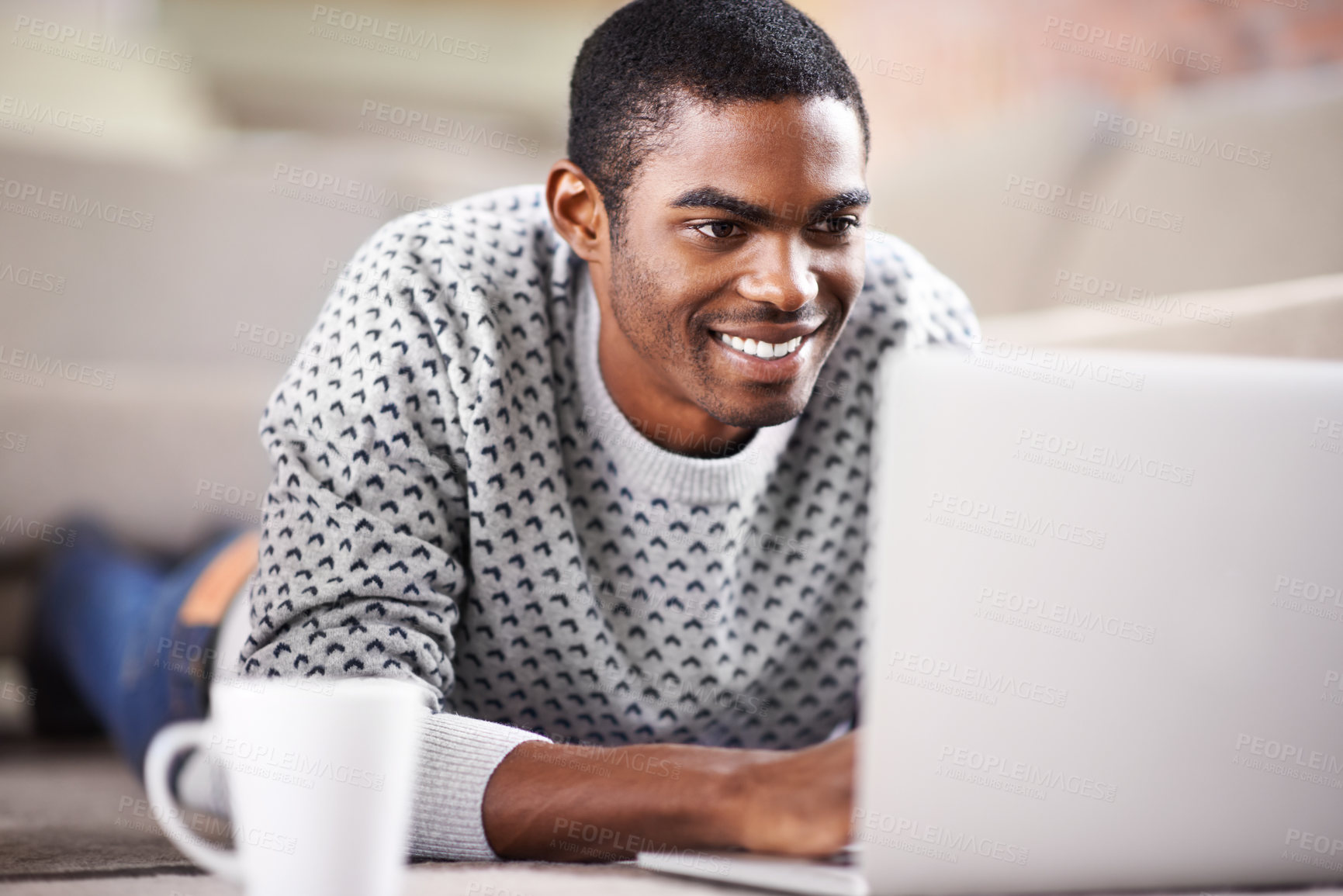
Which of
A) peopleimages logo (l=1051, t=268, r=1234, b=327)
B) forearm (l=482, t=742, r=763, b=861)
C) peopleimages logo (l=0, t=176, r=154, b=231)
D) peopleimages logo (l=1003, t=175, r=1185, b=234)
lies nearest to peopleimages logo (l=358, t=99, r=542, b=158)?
peopleimages logo (l=0, t=176, r=154, b=231)

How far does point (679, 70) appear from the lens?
958 millimetres

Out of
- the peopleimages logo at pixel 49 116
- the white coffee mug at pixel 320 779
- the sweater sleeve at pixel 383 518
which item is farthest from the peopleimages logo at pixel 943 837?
the peopleimages logo at pixel 49 116

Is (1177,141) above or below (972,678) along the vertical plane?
above

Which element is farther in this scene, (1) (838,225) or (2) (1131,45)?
(2) (1131,45)

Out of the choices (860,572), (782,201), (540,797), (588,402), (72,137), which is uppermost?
(72,137)

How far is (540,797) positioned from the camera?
0.76 meters

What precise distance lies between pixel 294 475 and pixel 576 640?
0.98 ft

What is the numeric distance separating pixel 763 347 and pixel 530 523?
26 cm

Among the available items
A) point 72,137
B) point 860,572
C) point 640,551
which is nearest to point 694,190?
point 640,551

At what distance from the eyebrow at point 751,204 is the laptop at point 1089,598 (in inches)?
16.4

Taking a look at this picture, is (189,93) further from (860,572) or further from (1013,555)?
(1013,555)

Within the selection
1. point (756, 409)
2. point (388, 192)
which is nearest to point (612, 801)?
point (756, 409)

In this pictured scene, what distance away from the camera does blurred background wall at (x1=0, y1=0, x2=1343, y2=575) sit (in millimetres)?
1634

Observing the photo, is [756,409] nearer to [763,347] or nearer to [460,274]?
[763,347]
